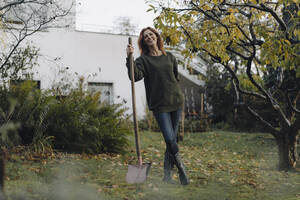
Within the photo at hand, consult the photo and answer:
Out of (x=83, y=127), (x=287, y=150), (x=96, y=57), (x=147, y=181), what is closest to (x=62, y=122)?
(x=83, y=127)

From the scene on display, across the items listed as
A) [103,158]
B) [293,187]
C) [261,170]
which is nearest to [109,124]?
[103,158]

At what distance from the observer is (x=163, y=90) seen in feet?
11.7

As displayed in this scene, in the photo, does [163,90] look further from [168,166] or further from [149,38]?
[168,166]

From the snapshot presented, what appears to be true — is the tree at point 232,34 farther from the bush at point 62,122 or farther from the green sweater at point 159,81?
the bush at point 62,122

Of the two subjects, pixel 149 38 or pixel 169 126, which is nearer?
pixel 169 126

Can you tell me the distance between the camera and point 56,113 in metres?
5.29

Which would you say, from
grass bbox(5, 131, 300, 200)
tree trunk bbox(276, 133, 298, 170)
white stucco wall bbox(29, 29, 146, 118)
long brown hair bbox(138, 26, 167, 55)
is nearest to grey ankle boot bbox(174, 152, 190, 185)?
grass bbox(5, 131, 300, 200)

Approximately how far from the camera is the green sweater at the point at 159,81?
355 centimetres

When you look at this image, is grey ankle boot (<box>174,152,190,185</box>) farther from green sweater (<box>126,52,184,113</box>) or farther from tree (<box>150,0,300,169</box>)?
tree (<box>150,0,300,169</box>)

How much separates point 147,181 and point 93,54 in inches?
311

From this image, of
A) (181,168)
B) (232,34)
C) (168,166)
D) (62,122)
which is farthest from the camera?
(62,122)

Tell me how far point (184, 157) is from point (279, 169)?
6.00 ft

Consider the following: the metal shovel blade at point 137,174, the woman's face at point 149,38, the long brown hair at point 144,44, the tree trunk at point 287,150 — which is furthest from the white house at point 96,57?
the metal shovel blade at point 137,174

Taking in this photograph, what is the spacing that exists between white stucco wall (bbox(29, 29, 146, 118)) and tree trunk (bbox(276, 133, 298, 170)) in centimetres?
636
